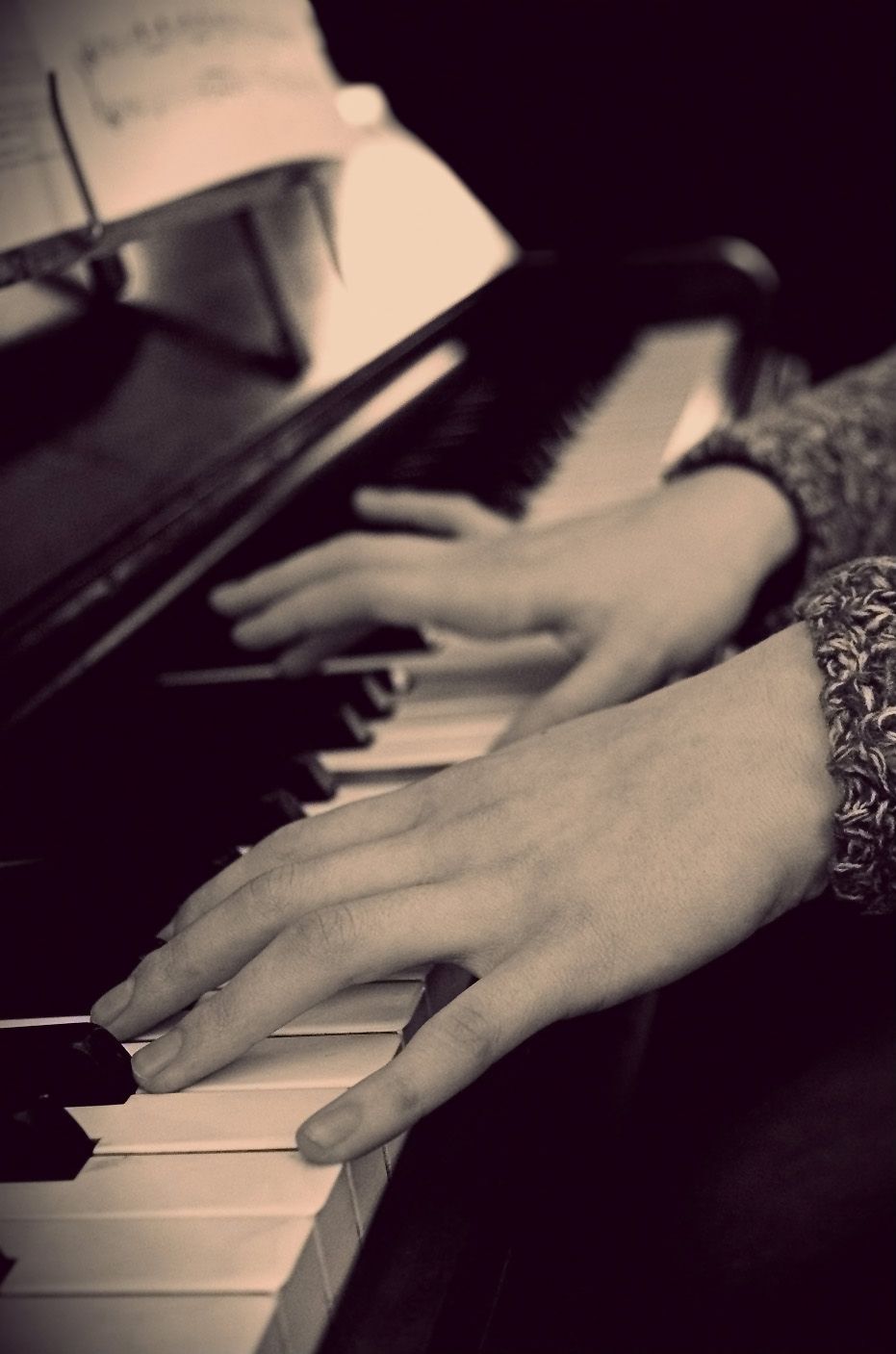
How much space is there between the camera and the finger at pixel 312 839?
0.75 metres

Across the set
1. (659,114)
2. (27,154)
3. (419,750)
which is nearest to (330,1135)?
(419,750)

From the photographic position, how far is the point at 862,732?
75cm

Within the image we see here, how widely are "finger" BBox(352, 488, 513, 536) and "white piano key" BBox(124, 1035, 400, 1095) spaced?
72cm

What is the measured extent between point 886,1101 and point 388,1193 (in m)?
0.30

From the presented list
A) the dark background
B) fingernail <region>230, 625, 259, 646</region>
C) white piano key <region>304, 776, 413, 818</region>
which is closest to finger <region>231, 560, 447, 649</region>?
fingernail <region>230, 625, 259, 646</region>

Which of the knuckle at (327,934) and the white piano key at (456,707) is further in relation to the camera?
the white piano key at (456,707)

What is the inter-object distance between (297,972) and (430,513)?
75 cm

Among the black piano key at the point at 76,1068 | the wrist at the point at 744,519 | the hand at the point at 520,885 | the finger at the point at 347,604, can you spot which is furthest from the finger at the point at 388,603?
the black piano key at the point at 76,1068

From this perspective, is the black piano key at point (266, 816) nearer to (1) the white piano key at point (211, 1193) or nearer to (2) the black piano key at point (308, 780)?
(2) the black piano key at point (308, 780)

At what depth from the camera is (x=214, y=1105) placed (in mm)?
627

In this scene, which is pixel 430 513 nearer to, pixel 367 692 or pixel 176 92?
pixel 367 692

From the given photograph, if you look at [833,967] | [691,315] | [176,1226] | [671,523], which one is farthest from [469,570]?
[691,315]

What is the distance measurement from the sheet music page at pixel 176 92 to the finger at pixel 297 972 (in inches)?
27.3

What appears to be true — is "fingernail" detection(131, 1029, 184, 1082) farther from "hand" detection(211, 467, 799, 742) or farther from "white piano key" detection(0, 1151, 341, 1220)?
"hand" detection(211, 467, 799, 742)
